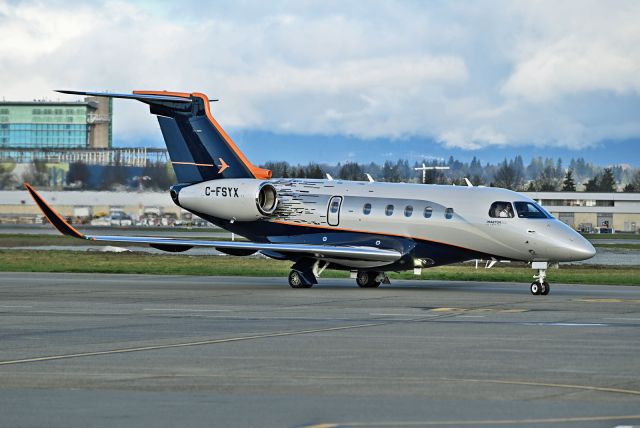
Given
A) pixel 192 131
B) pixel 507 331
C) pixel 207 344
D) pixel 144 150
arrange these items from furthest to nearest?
1. pixel 144 150
2. pixel 192 131
3. pixel 507 331
4. pixel 207 344

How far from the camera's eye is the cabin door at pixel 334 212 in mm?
33875

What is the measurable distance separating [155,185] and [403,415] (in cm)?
7238

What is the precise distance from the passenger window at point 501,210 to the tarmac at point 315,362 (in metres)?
4.04

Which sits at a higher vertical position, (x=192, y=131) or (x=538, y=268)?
(x=192, y=131)

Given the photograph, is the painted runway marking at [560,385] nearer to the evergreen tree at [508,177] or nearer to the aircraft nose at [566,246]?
the aircraft nose at [566,246]

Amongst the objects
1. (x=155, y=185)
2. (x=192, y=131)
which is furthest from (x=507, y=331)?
(x=155, y=185)

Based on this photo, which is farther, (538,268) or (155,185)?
(155,185)

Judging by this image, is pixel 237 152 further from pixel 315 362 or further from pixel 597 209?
pixel 597 209

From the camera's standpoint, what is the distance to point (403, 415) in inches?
416

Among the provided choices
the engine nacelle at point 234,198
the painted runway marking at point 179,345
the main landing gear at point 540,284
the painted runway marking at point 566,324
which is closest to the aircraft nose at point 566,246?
the main landing gear at point 540,284

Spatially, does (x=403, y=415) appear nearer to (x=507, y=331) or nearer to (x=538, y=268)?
(x=507, y=331)

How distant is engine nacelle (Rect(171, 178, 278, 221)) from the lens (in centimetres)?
3481

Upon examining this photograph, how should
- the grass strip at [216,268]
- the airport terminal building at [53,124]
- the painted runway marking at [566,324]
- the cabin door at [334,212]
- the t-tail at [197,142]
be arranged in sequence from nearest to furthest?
the painted runway marking at [566,324] < the cabin door at [334,212] < the t-tail at [197,142] < the grass strip at [216,268] < the airport terminal building at [53,124]

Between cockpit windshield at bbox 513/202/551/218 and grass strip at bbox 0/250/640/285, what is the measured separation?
8043 millimetres
